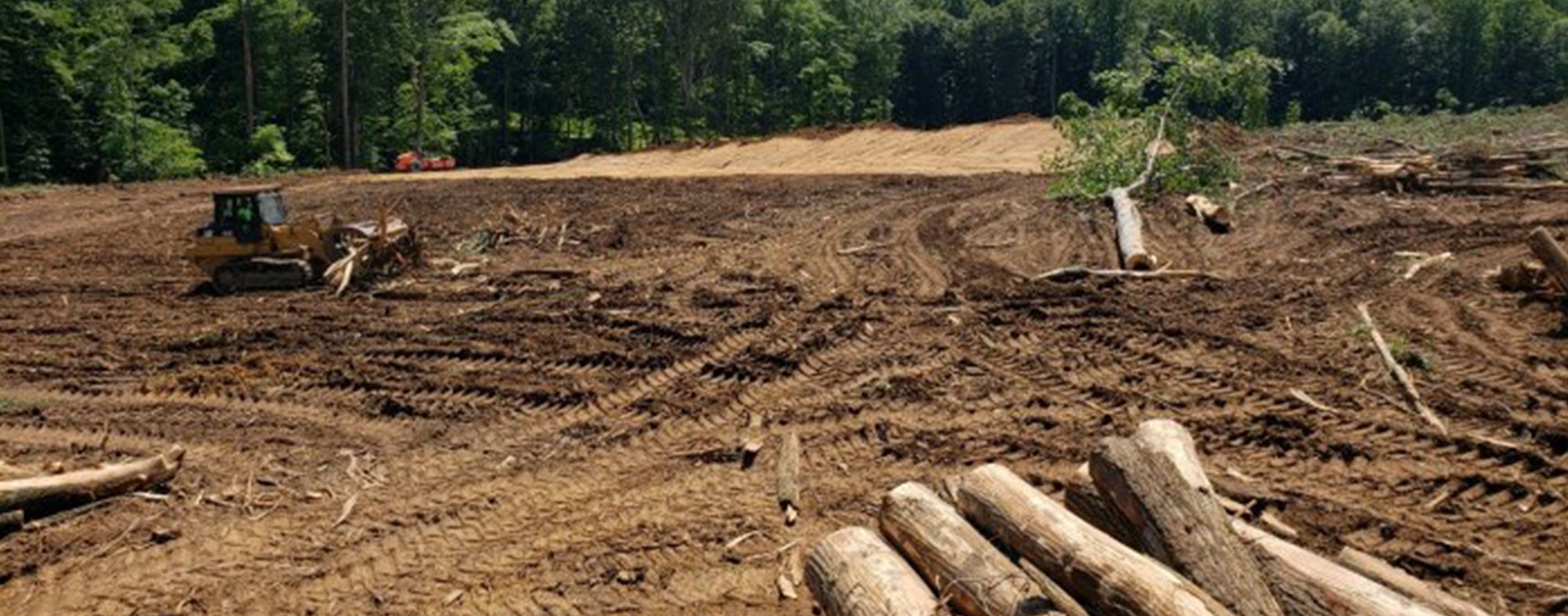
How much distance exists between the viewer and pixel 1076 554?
5051 mm

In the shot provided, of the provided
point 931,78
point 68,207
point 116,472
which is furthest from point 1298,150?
point 931,78

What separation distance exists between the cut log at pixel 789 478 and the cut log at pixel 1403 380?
4.75 m

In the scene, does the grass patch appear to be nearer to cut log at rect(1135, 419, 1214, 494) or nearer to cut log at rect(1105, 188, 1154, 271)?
cut log at rect(1105, 188, 1154, 271)

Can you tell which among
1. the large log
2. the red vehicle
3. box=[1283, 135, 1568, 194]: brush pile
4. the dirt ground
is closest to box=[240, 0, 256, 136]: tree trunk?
the red vehicle

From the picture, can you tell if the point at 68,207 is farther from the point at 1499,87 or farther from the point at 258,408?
the point at 1499,87

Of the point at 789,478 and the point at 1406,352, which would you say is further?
the point at 1406,352

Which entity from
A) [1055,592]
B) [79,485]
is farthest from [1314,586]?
[79,485]

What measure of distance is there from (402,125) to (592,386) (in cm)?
3831

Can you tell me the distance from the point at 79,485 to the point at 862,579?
20.4ft

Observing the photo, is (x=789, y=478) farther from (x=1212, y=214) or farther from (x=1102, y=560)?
(x=1212, y=214)

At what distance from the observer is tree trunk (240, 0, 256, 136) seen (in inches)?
1612

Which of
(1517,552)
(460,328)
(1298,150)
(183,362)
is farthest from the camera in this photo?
(1298,150)

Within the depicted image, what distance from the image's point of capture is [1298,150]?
84.6ft

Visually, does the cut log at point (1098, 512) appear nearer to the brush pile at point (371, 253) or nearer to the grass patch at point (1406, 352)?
the grass patch at point (1406, 352)
